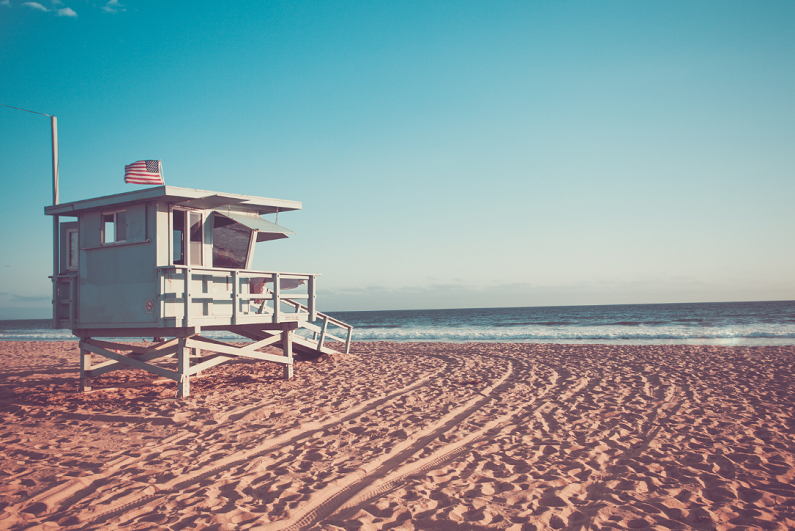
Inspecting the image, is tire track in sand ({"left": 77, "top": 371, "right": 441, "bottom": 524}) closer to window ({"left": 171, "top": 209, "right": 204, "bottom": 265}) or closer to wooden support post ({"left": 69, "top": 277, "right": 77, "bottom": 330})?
window ({"left": 171, "top": 209, "right": 204, "bottom": 265})

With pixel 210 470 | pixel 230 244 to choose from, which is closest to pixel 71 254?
pixel 230 244

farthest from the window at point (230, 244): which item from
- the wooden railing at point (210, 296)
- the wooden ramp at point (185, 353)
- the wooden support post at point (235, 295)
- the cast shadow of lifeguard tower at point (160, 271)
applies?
the wooden ramp at point (185, 353)

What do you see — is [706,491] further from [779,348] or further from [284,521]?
[779,348]

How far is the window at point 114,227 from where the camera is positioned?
9.42m

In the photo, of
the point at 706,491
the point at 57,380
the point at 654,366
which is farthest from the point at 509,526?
the point at 57,380

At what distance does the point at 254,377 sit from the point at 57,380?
205 inches

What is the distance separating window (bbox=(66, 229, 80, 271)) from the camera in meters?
10.0

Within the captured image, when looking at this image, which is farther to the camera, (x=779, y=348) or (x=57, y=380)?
(x=779, y=348)

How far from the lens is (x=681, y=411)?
7.71 meters

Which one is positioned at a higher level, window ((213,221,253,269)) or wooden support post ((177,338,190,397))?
window ((213,221,253,269))

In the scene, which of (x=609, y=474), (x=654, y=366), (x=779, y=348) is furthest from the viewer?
(x=779, y=348)

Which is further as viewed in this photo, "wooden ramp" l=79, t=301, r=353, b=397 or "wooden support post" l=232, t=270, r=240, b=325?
"wooden support post" l=232, t=270, r=240, b=325

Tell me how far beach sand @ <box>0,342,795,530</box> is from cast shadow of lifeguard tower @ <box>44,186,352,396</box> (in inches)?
48.8

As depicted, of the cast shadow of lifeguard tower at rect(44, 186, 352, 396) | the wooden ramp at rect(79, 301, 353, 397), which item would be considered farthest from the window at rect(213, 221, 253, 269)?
the wooden ramp at rect(79, 301, 353, 397)
